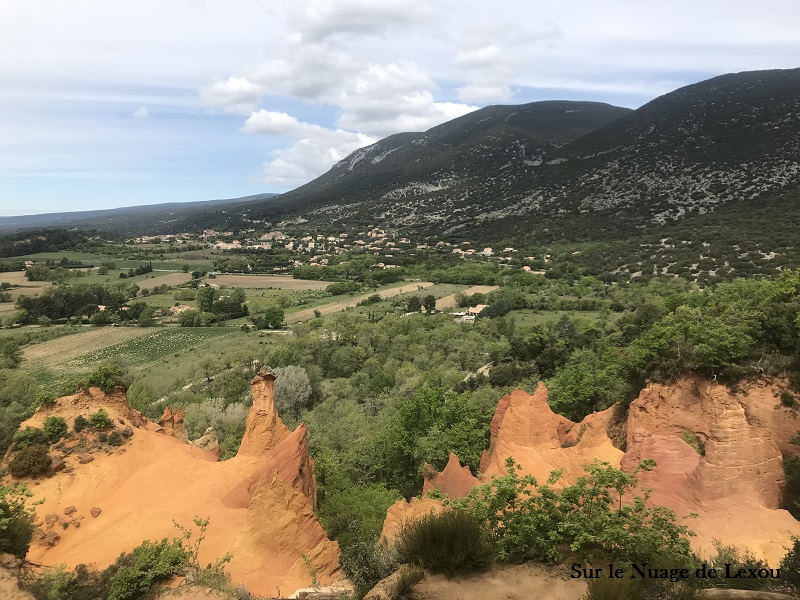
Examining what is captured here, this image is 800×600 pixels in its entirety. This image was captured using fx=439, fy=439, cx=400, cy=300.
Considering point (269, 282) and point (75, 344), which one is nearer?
point (75, 344)

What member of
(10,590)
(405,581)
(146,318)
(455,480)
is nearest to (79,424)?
(10,590)

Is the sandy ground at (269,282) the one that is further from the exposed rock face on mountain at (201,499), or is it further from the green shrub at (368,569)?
the green shrub at (368,569)

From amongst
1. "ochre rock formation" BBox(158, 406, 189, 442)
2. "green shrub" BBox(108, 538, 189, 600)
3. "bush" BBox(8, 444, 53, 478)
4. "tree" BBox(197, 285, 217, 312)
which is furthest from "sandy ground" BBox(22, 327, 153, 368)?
"green shrub" BBox(108, 538, 189, 600)

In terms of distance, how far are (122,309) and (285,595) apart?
9631 centimetres

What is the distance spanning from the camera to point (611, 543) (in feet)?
29.0

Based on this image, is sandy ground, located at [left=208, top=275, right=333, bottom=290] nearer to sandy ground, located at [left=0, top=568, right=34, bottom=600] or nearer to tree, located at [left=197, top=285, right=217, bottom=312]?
tree, located at [left=197, top=285, right=217, bottom=312]

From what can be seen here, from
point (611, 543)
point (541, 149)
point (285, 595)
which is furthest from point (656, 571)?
point (541, 149)

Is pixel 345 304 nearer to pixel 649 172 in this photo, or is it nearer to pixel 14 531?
pixel 14 531

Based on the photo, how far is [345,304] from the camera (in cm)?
8925

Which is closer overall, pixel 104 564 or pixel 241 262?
pixel 104 564

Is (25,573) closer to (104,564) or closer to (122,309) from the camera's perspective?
(104,564)

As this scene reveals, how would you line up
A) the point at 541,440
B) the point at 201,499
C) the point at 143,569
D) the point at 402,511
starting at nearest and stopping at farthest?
the point at 143,569, the point at 402,511, the point at 201,499, the point at 541,440

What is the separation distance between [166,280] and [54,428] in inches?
4731

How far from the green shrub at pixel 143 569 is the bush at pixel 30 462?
7.93 metres
